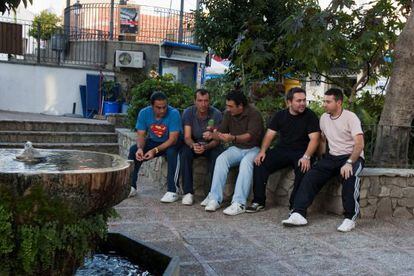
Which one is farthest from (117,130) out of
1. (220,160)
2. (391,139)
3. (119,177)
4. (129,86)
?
(119,177)

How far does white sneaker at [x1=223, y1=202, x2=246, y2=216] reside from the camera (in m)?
5.68

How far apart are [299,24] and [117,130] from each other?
5.20 meters

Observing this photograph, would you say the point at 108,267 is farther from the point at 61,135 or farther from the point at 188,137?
the point at 61,135

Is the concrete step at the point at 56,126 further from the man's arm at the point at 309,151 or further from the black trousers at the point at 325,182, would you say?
the black trousers at the point at 325,182

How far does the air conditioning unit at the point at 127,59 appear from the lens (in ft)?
45.9

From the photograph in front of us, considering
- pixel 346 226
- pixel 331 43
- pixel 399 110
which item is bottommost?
pixel 346 226

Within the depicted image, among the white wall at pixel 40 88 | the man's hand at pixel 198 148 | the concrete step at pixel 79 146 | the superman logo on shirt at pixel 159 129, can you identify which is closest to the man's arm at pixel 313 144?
the man's hand at pixel 198 148

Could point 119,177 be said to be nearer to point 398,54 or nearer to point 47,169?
point 47,169

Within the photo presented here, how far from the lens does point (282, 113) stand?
5.88 m

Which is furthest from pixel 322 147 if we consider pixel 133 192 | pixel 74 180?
pixel 74 180

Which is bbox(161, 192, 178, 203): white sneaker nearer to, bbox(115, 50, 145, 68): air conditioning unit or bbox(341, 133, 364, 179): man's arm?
bbox(341, 133, 364, 179): man's arm

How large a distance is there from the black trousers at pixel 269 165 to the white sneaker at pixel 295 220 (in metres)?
0.56

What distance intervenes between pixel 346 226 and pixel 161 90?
4.76 meters

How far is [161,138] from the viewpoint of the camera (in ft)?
21.5
